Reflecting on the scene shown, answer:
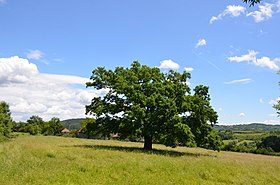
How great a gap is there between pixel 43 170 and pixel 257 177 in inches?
442

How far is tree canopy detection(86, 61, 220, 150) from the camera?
29.3 metres

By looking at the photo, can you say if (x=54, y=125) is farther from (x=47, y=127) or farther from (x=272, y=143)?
(x=272, y=143)

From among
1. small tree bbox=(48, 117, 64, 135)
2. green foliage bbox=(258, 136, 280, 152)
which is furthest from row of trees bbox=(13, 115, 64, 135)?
green foliage bbox=(258, 136, 280, 152)

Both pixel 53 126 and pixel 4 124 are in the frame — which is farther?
pixel 53 126

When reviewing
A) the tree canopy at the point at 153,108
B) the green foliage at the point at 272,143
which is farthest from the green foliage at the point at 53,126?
the tree canopy at the point at 153,108

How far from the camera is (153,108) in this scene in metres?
31.4

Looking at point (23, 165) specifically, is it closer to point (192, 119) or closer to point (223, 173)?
point (223, 173)

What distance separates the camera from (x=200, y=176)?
14750 mm

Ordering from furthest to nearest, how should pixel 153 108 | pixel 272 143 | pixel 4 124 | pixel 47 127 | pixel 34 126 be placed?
pixel 47 127 → pixel 34 126 → pixel 272 143 → pixel 4 124 → pixel 153 108

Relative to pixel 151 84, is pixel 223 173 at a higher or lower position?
lower

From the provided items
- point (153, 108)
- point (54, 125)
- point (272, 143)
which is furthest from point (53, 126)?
point (153, 108)

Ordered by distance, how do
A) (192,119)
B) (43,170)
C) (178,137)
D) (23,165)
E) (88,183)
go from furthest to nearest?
(192,119), (178,137), (23,165), (43,170), (88,183)

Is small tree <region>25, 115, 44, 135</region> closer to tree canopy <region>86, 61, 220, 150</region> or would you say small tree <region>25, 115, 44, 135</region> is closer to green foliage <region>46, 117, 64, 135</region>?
Answer: green foliage <region>46, 117, 64, 135</region>

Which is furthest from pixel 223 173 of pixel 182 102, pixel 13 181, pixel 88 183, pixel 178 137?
pixel 182 102
